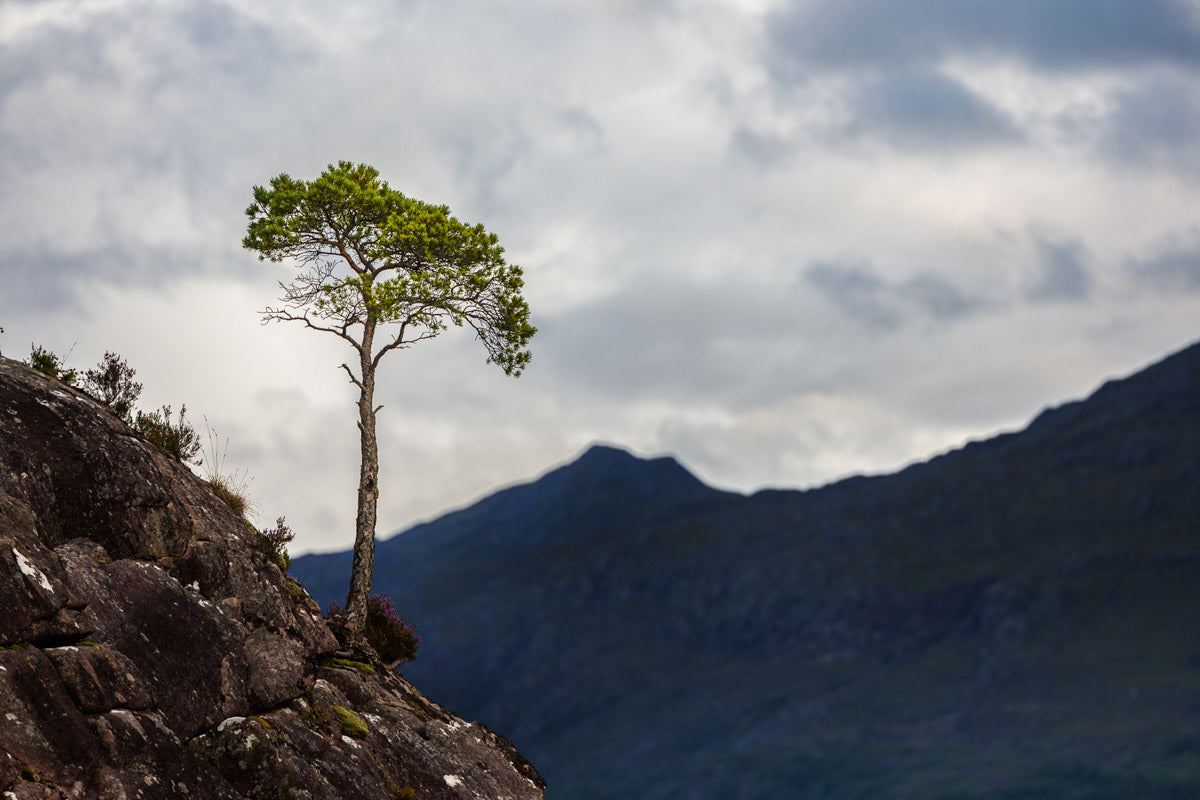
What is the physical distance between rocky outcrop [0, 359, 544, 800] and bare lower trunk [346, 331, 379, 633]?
317 cm

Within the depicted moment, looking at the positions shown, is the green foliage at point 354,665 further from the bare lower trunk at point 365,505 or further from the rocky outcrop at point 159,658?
the bare lower trunk at point 365,505

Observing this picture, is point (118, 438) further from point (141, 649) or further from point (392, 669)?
point (392, 669)

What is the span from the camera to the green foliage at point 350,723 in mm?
25875

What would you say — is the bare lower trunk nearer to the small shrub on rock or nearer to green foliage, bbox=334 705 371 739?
the small shrub on rock

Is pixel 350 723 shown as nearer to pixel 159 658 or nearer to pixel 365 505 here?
pixel 159 658

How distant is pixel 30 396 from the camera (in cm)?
2506

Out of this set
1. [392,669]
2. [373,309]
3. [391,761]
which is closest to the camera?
[391,761]

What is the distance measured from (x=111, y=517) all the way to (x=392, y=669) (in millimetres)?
10715

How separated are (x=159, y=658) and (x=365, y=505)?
1233 centimetres

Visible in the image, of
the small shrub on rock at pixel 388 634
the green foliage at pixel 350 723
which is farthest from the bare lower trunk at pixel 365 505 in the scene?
the green foliage at pixel 350 723

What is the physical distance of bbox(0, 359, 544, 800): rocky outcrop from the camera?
1978cm

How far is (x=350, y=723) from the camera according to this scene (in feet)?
85.4

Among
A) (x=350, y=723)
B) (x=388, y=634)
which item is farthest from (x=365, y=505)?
(x=350, y=723)

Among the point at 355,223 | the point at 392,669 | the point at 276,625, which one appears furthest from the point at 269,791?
the point at 355,223
